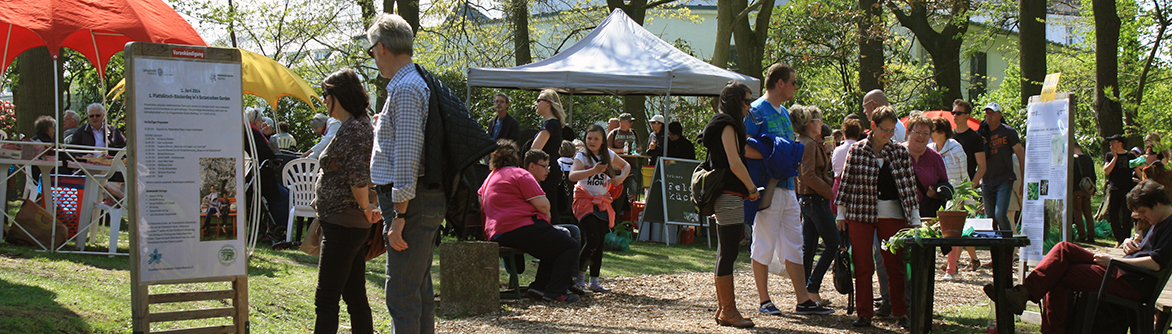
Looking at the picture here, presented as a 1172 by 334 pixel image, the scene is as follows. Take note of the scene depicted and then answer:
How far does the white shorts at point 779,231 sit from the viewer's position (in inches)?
225

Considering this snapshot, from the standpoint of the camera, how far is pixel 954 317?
5965 mm

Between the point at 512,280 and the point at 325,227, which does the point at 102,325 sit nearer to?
the point at 325,227

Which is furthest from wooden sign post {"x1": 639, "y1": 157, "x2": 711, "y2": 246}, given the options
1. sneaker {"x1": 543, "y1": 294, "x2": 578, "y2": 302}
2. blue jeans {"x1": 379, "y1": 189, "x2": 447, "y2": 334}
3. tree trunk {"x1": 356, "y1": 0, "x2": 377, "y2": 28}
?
tree trunk {"x1": 356, "y1": 0, "x2": 377, "y2": 28}

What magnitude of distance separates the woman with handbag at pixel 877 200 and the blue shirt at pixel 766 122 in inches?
17.0

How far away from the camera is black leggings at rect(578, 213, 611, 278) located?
7297mm

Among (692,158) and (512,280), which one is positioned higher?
(692,158)

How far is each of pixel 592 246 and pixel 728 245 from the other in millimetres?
2079

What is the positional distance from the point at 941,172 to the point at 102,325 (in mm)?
5405

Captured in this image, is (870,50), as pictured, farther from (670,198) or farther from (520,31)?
(520,31)

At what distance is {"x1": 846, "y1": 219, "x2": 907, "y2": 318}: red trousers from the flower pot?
0.79 meters

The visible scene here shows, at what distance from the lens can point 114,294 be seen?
5312 millimetres

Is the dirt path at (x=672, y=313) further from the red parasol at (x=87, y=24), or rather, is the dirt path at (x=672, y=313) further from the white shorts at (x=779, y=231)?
the red parasol at (x=87, y=24)

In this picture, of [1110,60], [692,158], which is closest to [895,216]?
[692,158]

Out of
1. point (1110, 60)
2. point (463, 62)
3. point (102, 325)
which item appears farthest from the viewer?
point (463, 62)
